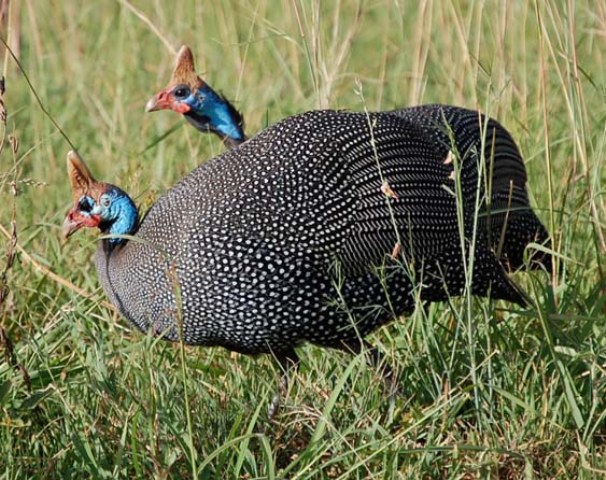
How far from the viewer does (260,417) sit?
3049 mm

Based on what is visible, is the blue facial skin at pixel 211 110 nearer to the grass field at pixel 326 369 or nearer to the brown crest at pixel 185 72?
the brown crest at pixel 185 72

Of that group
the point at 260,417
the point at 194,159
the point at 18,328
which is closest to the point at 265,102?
the point at 194,159

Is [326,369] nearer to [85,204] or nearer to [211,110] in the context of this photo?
[85,204]

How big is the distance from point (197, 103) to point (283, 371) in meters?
1.08

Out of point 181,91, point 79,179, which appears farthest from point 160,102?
point 79,179

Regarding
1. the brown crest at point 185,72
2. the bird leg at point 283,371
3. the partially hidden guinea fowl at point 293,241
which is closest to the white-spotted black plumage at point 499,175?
the partially hidden guinea fowl at point 293,241

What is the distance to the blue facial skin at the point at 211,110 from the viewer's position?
4.14 metres

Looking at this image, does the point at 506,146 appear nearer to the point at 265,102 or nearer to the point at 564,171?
the point at 564,171

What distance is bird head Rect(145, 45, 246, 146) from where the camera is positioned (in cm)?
414

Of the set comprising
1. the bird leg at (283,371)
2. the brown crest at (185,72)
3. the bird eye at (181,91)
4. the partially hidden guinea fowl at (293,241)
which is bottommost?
the bird leg at (283,371)

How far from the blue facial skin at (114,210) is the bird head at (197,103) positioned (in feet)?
2.34

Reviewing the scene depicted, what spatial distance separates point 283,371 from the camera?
3.44 meters

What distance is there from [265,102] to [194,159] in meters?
0.71

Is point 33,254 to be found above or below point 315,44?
below
